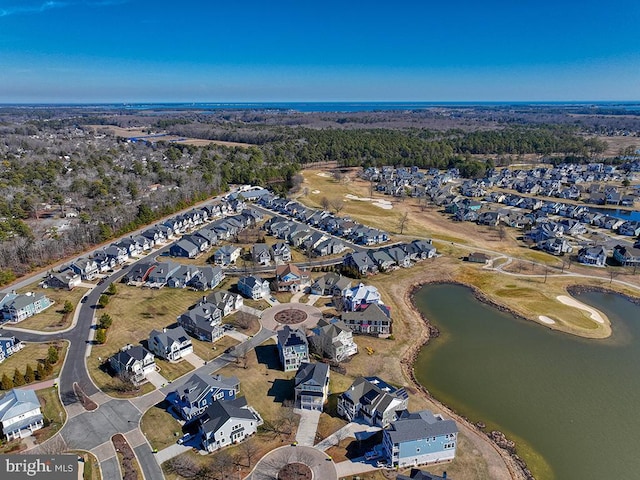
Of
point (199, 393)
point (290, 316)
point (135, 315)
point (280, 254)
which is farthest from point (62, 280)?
point (199, 393)

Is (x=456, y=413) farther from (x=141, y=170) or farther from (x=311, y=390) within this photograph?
(x=141, y=170)

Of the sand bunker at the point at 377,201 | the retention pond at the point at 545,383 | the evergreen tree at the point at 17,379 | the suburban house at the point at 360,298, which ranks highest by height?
the sand bunker at the point at 377,201

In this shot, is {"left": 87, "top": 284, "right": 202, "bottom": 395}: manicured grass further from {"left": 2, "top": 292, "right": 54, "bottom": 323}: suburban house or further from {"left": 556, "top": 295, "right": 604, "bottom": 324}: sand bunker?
{"left": 556, "top": 295, "right": 604, "bottom": 324}: sand bunker

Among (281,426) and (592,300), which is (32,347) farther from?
(592,300)

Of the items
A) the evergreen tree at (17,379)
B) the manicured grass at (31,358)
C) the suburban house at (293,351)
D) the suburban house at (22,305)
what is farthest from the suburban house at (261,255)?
the evergreen tree at (17,379)

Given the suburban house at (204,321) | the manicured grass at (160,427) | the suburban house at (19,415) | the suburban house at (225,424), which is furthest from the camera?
the suburban house at (204,321)

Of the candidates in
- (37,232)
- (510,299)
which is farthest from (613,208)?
(37,232)

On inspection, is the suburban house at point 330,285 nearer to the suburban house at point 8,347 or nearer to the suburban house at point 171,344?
the suburban house at point 171,344
